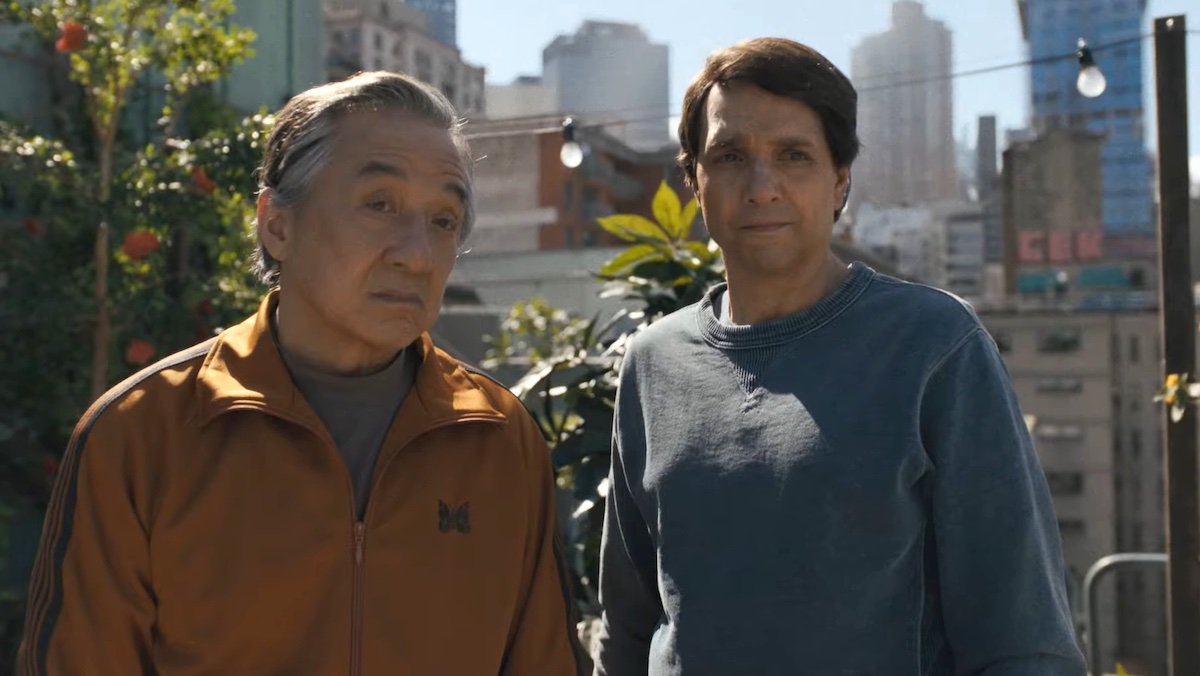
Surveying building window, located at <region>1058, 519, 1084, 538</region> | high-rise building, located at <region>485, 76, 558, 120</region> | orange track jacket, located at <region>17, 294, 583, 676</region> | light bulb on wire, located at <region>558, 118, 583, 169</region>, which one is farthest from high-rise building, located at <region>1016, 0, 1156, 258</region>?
orange track jacket, located at <region>17, 294, 583, 676</region>

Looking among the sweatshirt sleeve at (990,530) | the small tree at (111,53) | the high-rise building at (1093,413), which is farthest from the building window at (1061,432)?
the sweatshirt sleeve at (990,530)

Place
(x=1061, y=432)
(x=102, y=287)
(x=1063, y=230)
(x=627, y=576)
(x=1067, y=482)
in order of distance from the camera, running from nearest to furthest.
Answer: (x=627, y=576)
(x=102, y=287)
(x=1061, y=432)
(x=1067, y=482)
(x=1063, y=230)

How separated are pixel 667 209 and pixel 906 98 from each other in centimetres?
1399

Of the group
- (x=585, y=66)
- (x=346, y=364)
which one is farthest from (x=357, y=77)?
(x=585, y=66)

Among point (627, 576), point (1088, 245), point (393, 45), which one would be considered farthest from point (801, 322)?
point (1088, 245)

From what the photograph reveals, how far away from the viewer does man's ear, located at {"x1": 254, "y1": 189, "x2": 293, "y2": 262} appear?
6.38 feet

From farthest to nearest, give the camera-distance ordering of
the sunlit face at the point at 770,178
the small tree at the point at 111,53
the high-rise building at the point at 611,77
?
the high-rise building at the point at 611,77
the small tree at the point at 111,53
the sunlit face at the point at 770,178

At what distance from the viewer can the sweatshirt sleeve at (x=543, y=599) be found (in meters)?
2.02

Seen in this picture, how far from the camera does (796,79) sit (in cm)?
197

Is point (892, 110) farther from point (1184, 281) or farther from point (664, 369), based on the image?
point (664, 369)

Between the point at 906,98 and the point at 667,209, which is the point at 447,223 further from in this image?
the point at 906,98

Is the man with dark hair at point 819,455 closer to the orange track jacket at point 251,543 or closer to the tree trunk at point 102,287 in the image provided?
the orange track jacket at point 251,543

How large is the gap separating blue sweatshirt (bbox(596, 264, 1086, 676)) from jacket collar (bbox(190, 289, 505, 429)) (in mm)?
331

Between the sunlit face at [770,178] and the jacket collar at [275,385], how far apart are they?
1.52 feet
